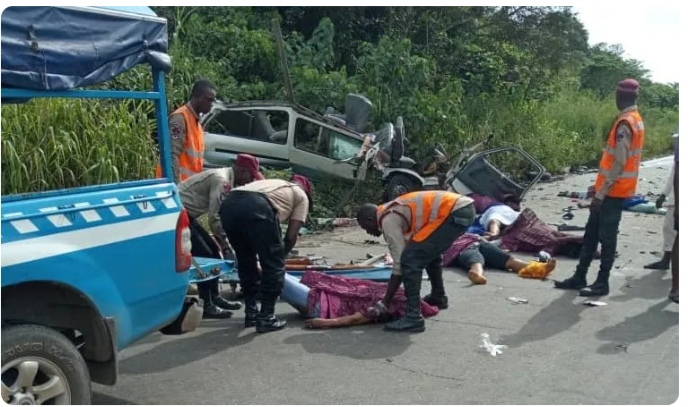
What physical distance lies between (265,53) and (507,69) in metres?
11.1

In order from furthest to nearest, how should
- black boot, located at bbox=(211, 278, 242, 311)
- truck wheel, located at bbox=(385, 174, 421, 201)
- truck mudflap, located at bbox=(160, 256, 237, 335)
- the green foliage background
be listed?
truck wheel, located at bbox=(385, 174, 421, 201)
the green foliage background
black boot, located at bbox=(211, 278, 242, 311)
truck mudflap, located at bbox=(160, 256, 237, 335)

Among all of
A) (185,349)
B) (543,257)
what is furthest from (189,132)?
(543,257)

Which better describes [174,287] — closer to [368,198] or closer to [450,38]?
[368,198]

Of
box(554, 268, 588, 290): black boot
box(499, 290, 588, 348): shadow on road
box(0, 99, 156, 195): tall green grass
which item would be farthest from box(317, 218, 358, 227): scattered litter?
box(499, 290, 588, 348): shadow on road

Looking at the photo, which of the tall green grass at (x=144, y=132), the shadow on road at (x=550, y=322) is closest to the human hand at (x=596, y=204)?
the shadow on road at (x=550, y=322)

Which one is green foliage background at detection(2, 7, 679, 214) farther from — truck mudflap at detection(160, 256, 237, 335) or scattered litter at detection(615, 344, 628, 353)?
scattered litter at detection(615, 344, 628, 353)

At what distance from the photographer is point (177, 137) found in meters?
6.95

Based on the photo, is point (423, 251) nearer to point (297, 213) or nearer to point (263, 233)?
point (297, 213)

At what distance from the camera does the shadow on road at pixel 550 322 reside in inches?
251

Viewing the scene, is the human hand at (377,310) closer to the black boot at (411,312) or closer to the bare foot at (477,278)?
the black boot at (411,312)

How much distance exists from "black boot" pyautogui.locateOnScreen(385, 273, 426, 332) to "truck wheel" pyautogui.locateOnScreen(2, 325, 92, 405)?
2.97m

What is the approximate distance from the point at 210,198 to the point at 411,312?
1.89 m

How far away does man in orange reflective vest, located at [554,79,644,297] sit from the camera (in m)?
7.48

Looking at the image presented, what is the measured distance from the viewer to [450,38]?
24.0 m
